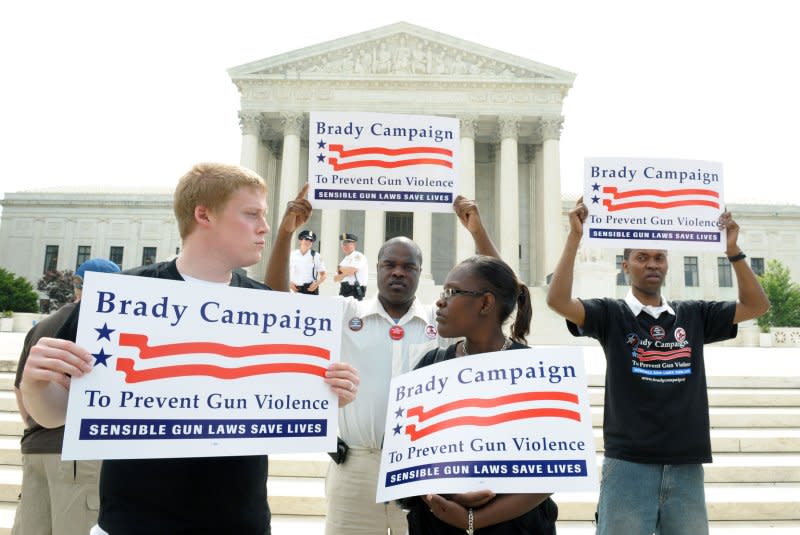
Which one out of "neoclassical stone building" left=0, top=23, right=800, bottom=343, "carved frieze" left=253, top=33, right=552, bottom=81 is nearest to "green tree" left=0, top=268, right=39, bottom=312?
"neoclassical stone building" left=0, top=23, right=800, bottom=343

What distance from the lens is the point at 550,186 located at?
37344 millimetres

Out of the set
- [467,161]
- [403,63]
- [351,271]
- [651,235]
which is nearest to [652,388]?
[651,235]

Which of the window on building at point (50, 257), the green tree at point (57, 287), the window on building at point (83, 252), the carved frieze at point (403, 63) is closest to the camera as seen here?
the carved frieze at point (403, 63)

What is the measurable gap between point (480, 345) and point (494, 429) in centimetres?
51

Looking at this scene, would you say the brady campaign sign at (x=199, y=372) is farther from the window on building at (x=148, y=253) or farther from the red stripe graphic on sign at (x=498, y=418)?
the window on building at (x=148, y=253)

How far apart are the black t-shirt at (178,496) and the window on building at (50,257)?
7676 cm

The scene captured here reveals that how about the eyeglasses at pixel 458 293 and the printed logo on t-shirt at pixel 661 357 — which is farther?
the printed logo on t-shirt at pixel 661 357

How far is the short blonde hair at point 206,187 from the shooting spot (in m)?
2.36

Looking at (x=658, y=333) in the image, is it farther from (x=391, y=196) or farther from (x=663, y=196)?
(x=391, y=196)

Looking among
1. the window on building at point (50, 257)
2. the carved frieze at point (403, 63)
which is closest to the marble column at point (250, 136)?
the carved frieze at point (403, 63)

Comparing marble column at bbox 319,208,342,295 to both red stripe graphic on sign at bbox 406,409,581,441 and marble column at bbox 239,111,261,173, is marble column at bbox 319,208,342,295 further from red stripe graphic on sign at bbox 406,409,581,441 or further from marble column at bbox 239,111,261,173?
red stripe graphic on sign at bbox 406,409,581,441

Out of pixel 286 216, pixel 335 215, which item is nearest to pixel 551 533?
pixel 286 216

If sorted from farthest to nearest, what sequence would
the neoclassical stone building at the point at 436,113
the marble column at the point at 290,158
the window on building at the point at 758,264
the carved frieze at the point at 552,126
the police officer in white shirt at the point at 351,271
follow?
the window on building at the point at 758,264
the carved frieze at the point at 552,126
the neoclassical stone building at the point at 436,113
the marble column at the point at 290,158
the police officer in white shirt at the point at 351,271

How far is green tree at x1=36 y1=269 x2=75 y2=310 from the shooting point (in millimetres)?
52987
